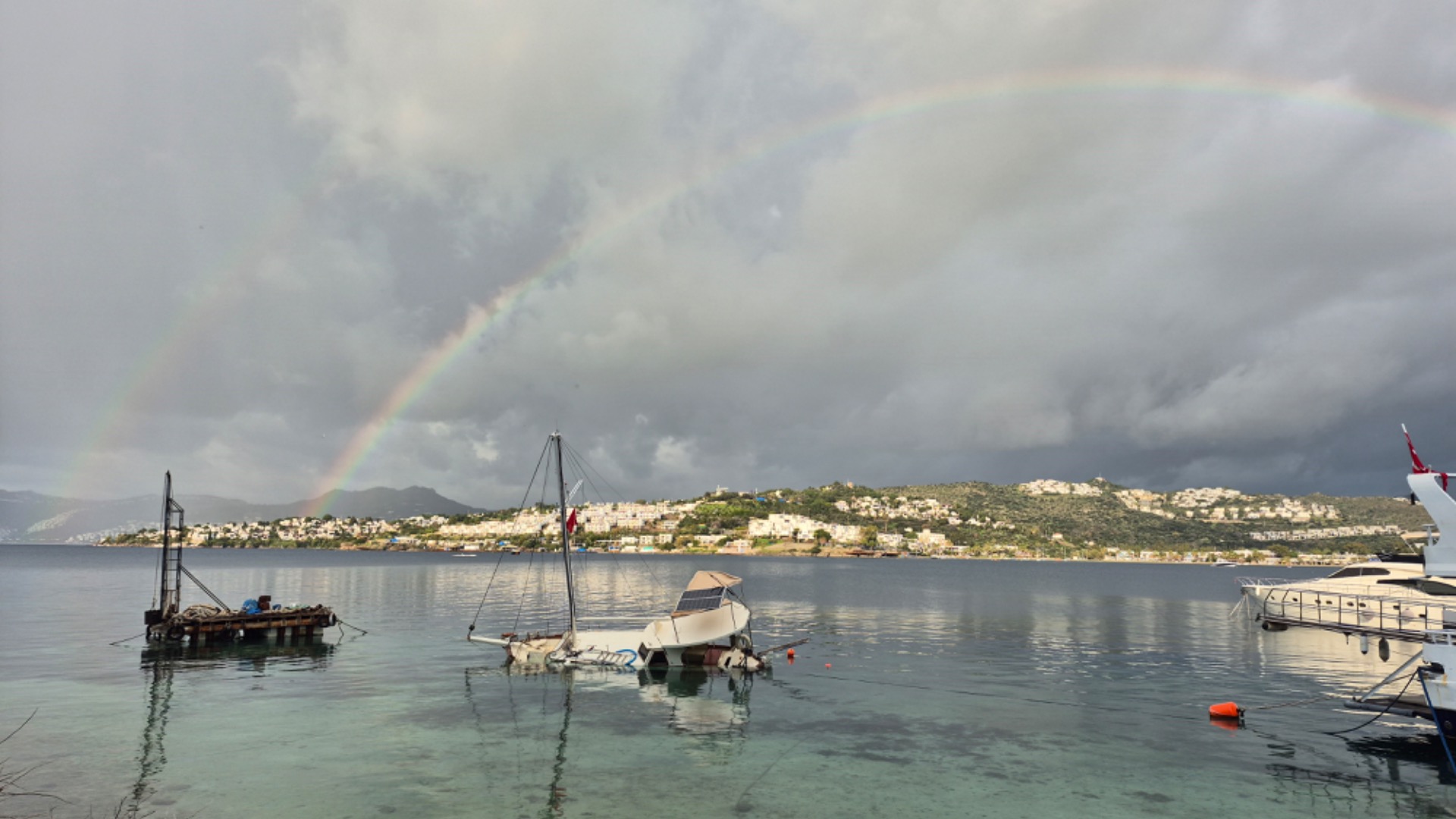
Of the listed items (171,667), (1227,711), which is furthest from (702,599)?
(171,667)

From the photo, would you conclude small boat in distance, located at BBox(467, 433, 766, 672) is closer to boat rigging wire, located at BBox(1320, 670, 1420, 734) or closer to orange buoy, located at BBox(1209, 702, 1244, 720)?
orange buoy, located at BBox(1209, 702, 1244, 720)

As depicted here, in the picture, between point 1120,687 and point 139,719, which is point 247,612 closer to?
point 139,719

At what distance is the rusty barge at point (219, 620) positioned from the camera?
61.0 meters

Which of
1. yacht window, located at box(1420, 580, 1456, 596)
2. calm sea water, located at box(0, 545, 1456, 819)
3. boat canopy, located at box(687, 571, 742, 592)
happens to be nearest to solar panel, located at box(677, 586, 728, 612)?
boat canopy, located at box(687, 571, 742, 592)

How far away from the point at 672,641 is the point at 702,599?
3.61 meters

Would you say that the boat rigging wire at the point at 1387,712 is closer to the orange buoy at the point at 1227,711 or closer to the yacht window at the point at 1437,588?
the orange buoy at the point at 1227,711

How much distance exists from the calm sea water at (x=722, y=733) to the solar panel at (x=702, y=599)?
5.48 meters

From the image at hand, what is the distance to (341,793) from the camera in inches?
999

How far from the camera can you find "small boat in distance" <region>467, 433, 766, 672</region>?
Result: 5203 centimetres

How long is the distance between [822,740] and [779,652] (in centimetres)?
2668

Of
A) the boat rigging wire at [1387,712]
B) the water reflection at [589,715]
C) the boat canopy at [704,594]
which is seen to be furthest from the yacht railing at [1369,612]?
the boat canopy at [704,594]

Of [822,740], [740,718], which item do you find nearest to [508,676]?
[740,718]

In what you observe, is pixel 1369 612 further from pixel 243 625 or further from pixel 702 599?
pixel 243 625

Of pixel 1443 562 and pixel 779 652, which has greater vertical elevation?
pixel 1443 562
